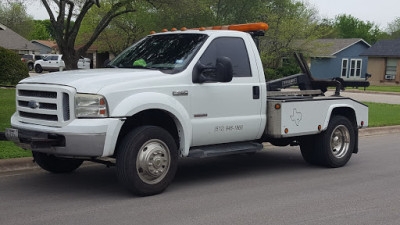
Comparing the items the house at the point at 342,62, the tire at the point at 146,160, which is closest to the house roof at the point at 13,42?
the house at the point at 342,62

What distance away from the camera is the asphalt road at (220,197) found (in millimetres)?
5777

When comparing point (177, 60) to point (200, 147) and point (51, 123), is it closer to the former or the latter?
point (200, 147)

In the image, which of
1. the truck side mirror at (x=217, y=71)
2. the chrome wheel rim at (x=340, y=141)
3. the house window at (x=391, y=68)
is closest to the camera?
the truck side mirror at (x=217, y=71)

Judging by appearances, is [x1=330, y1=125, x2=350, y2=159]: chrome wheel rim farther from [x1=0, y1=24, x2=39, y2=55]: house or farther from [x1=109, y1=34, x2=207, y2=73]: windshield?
[x1=0, y1=24, x2=39, y2=55]: house

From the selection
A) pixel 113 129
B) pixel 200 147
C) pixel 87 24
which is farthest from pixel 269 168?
pixel 87 24

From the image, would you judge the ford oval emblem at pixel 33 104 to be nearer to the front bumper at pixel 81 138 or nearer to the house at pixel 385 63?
the front bumper at pixel 81 138

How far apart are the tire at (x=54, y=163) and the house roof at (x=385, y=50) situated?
44.9 metres

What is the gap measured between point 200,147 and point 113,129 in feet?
5.11

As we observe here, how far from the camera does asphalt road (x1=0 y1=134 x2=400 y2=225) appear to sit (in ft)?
19.0

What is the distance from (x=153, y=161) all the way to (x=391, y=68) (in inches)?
1835

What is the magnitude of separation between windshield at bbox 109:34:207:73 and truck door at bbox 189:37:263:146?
0.23m

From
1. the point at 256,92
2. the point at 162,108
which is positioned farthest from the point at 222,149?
the point at 162,108

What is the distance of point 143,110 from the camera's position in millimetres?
6590

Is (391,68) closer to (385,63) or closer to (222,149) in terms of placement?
(385,63)
